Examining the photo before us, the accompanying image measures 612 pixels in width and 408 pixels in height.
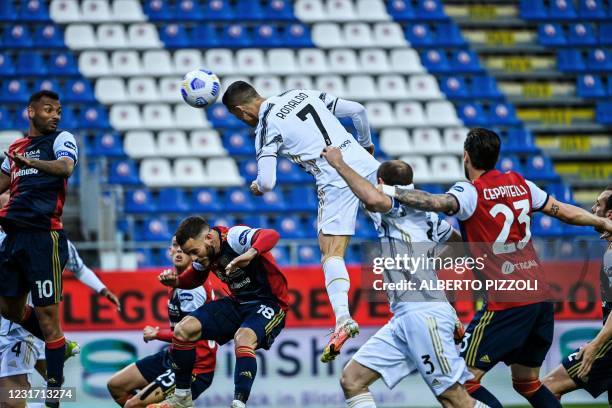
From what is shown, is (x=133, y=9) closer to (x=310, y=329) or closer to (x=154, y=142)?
(x=154, y=142)

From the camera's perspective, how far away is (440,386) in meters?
6.34

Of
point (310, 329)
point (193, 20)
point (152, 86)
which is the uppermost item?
point (193, 20)

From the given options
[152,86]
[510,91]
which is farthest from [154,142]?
[510,91]

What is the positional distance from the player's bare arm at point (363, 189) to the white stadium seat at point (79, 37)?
13220mm

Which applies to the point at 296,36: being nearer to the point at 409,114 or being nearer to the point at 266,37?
the point at 266,37

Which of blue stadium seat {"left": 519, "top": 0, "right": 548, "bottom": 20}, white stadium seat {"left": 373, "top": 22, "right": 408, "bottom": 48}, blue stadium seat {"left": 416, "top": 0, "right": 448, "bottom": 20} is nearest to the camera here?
white stadium seat {"left": 373, "top": 22, "right": 408, "bottom": 48}

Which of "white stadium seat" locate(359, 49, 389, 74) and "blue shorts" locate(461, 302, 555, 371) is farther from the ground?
"white stadium seat" locate(359, 49, 389, 74)

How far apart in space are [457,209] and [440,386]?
115 cm

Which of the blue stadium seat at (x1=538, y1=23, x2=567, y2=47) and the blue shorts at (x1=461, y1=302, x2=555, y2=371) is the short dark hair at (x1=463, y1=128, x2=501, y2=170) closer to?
the blue shorts at (x1=461, y1=302, x2=555, y2=371)

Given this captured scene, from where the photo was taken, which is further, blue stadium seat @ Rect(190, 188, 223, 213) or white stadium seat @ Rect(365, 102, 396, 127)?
white stadium seat @ Rect(365, 102, 396, 127)

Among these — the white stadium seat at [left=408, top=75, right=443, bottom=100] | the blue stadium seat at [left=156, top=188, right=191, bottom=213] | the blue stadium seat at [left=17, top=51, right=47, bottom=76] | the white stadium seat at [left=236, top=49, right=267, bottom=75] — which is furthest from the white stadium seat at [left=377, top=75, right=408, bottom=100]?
the blue stadium seat at [left=17, top=51, right=47, bottom=76]

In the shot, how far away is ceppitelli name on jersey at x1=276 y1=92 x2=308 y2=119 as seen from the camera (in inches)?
312

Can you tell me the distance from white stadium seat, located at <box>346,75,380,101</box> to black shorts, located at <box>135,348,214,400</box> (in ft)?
34.0

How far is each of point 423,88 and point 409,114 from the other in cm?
76
